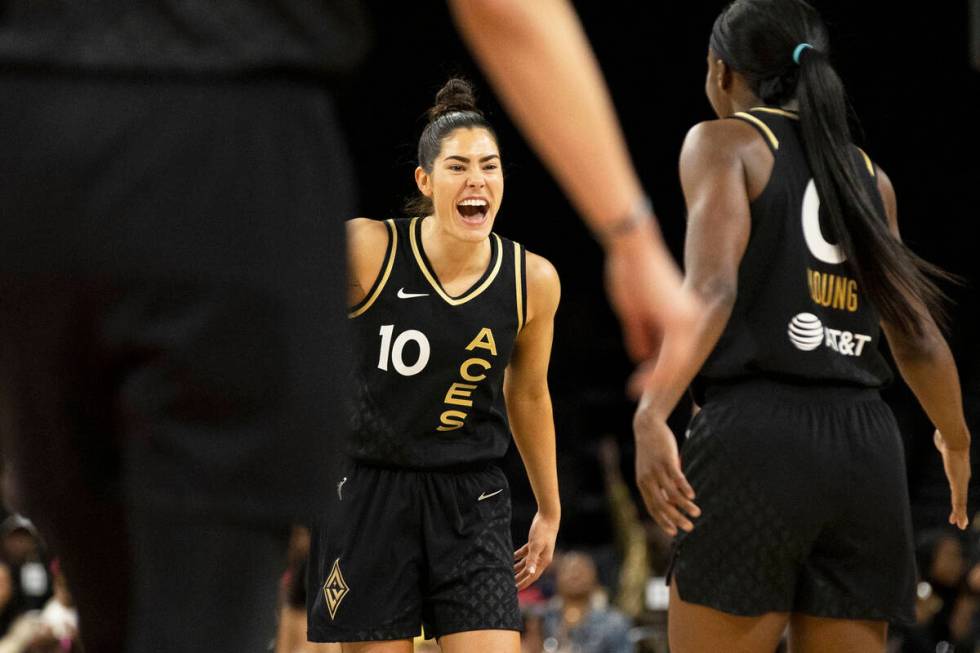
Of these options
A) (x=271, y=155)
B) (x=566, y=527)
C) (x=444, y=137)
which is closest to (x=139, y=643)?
(x=271, y=155)

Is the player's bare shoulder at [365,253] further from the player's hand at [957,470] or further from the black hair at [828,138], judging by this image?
the player's hand at [957,470]

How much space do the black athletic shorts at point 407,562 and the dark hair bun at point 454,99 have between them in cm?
126

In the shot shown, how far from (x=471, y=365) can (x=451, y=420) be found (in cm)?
17

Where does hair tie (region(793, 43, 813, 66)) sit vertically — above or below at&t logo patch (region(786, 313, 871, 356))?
above

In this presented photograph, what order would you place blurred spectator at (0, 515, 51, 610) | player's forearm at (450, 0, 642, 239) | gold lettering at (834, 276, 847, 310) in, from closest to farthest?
player's forearm at (450, 0, 642, 239) → gold lettering at (834, 276, 847, 310) → blurred spectator at (0, 515, 51, 610)

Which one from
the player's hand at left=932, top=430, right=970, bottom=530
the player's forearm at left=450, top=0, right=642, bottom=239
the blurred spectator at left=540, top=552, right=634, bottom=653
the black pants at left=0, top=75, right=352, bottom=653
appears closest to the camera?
Result: the black pants at left=0, top=75, right=352, bottom=653

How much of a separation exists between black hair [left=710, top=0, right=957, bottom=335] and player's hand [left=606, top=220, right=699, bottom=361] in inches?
83.0

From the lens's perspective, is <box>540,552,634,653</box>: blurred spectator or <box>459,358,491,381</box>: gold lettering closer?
<box>459,358,491,381</box>: gold lettering

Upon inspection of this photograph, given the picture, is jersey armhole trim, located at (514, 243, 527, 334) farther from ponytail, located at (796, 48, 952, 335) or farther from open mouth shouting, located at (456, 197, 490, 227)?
ponytail, located at (796, 48, 952, 335)

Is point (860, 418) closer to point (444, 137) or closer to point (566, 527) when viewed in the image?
point (444, 137)

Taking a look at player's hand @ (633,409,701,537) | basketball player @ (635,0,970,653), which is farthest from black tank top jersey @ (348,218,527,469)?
player's hand @ (633,409,701,537)

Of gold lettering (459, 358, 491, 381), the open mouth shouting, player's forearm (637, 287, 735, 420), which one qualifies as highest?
the open mouth shouting

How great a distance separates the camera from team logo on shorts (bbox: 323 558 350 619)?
4.12 metres

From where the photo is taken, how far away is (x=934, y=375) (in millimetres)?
3807
